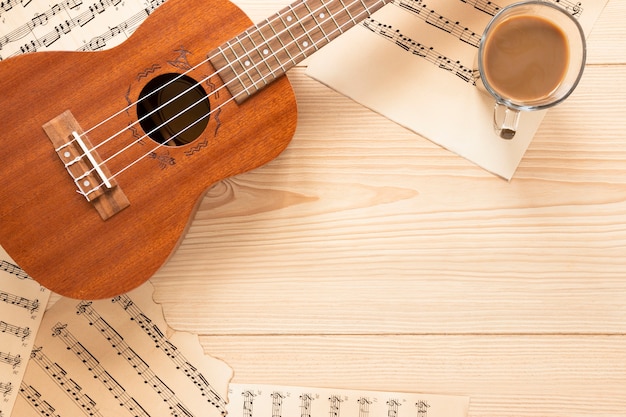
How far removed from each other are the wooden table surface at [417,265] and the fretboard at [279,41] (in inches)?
4.7

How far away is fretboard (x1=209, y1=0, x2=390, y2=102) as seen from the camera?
0.88m

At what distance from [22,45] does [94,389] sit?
58cm

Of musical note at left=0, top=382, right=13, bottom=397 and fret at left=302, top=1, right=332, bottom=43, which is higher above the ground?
fret at left=302, top=1, right=332, bottom=43

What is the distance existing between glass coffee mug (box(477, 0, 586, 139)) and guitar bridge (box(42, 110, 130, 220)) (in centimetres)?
58

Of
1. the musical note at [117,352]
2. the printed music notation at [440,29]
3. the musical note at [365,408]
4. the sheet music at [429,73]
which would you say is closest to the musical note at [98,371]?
the musical note at [117,352]

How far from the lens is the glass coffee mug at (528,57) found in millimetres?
909

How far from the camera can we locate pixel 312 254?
1016mm

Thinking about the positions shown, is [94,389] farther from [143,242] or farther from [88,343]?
[143,242]

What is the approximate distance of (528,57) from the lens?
92 cm

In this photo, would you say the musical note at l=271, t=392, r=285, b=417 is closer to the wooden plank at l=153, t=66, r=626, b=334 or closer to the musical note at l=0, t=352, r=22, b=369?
the wooden plank at l=153, t=66, r=626, b=334

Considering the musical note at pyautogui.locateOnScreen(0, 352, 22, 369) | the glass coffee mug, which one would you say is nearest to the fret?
the glass coffee mug

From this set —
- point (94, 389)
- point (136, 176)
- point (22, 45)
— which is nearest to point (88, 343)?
point (94, 389)

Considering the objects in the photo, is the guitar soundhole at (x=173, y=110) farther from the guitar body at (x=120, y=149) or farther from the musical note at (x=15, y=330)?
the musical note at (x=15, y=330)

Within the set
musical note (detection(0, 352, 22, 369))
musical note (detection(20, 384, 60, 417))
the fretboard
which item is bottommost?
musical note (detection(20, 384, 60, 417))
